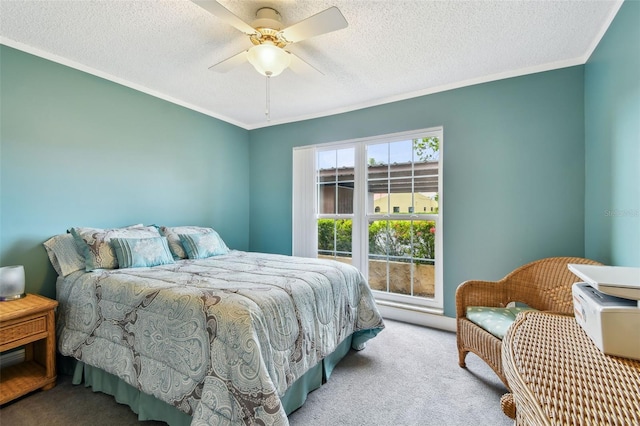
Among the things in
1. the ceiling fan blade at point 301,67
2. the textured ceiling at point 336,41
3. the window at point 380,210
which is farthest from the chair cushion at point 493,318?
the ceiling fan blade at point 301,67

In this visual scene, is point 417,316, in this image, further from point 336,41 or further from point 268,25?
point 268,25

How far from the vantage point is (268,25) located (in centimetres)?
183

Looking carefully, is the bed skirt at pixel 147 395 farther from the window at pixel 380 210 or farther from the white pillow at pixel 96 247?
A: the window at pixel 380 210

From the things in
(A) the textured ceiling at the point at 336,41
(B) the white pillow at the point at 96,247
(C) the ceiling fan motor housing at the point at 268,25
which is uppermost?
(A) the textured ceiling at the point at 336,41

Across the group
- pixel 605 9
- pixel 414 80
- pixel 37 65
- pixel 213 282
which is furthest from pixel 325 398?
pixel 37 65

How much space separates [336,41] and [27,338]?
9.91 feet

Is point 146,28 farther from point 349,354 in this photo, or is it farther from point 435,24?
point 349,354

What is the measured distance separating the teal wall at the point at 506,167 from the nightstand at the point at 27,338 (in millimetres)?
3400

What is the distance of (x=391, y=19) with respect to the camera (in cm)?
191

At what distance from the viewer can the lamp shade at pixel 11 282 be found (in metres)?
1.94

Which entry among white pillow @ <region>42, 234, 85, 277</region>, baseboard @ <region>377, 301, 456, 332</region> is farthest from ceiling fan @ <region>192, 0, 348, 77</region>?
baseboard @ <region>377, 301, 456, 332</region>

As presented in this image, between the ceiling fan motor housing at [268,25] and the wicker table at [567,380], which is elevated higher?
the ceiling fan motor housing at [268,25]

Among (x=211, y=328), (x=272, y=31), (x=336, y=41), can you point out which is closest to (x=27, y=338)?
(x=211, y=328)

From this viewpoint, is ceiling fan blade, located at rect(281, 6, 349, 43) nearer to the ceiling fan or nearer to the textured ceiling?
the ceiling fan
